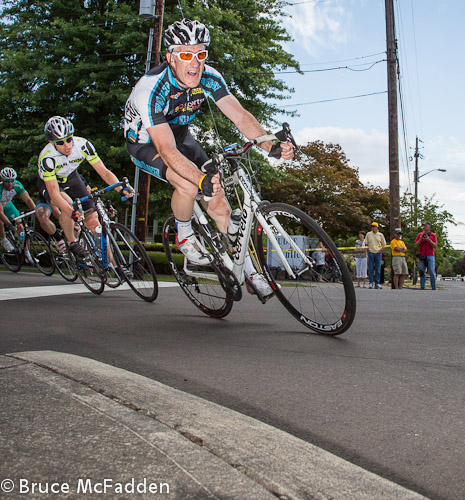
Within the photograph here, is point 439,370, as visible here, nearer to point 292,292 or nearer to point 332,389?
point 332,389

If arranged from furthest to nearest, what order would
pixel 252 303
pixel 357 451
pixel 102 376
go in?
pixel 252 303 → pixel 102 376 → pixel 357 451

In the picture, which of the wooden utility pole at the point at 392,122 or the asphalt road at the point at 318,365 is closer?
the asphalt road at the point at 318,365

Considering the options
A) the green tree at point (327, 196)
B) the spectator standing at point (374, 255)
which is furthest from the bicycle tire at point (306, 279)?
the green tree at point (327, 196)

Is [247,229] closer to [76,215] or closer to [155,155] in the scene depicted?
[155,155]

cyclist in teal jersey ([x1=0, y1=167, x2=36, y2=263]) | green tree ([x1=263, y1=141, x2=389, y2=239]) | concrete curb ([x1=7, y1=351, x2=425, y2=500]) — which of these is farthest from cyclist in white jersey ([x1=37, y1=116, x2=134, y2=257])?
green tree ([x1=263, y1=141, x2=389, y2=239])

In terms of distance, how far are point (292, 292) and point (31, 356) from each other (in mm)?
2033

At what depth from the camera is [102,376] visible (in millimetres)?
2559

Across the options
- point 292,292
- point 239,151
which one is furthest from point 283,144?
point 292,292

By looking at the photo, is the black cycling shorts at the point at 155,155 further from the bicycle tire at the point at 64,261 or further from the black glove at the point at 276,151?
the bicycle tire at the point at 64,261

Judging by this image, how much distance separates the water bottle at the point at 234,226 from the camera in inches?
172

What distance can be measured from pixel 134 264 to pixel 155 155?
2270 mm

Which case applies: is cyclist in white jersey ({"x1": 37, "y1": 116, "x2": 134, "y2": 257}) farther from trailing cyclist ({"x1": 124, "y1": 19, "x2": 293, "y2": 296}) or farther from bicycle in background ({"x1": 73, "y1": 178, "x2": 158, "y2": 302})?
trailing cyclist ({"x1": 124, "y1": 19, "x2": 293, "y2": 296})

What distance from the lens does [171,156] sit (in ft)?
13.6

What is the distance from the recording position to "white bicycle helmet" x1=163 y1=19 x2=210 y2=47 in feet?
13.9
